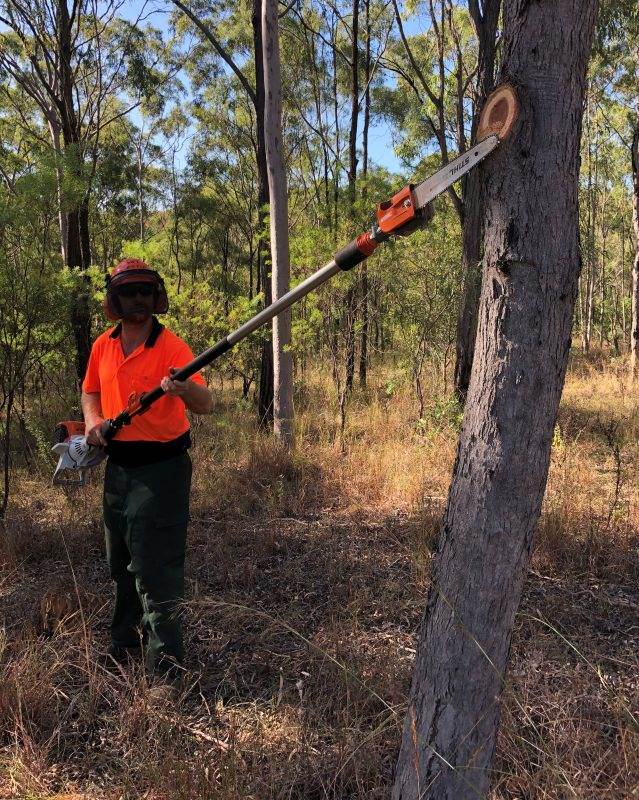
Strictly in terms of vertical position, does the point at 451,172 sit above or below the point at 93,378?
above

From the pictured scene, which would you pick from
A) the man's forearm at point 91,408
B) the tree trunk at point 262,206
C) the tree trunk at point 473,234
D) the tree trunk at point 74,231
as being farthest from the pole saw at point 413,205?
the tree trunk at point 262,206

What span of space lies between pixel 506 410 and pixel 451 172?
593 mm

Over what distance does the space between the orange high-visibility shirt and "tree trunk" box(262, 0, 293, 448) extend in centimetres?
372

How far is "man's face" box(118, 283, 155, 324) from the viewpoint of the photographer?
2.52 meters

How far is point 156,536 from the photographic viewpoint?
250cm

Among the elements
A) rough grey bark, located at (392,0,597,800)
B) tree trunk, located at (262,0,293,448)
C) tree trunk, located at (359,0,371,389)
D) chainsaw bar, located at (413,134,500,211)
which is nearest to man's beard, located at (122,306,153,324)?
chainsaw bar, located at (413,134,500,211)

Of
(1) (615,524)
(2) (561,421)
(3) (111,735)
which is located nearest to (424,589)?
(1) (615,524)

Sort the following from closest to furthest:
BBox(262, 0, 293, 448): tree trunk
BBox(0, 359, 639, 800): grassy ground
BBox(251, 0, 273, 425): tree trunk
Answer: BBox(0, 359, 639, 800): grassy ground
BBox(262, 0, 293, 448): tree trunk
BBox(251, 0, 273, 425): tree trunk

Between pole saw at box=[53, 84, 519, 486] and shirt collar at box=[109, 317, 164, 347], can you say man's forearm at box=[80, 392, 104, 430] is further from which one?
pole saw at box=[53, 84, 519, 486]

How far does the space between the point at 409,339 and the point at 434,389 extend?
2.96 ft

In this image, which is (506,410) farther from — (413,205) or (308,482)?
(308,482)

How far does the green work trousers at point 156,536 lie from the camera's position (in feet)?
8.19

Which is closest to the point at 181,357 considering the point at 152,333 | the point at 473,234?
the point at 152,333

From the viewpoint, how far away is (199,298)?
7652mm
